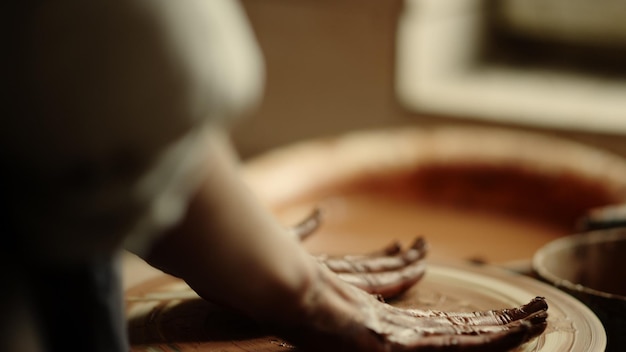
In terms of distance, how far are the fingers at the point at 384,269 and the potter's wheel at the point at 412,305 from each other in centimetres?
2

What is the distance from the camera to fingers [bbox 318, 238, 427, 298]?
2.93ft

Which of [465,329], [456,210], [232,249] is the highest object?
Answer: [232,249]

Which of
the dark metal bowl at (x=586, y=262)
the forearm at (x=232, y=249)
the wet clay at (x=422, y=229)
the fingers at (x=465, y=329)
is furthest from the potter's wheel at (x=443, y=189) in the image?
the forearm at (x=232, y=249)

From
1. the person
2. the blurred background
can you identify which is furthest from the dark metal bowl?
the blurred background

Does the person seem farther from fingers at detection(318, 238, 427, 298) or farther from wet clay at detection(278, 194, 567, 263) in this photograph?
wet clay at detection(278, 194, 567, 263)

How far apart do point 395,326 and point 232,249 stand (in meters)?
0.18

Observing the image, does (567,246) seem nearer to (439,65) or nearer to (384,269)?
(384,269)

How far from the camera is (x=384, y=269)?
94cm

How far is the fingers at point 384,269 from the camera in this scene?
2.93 feet

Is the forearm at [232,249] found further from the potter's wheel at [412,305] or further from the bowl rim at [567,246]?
the bowl rim at [567,246]

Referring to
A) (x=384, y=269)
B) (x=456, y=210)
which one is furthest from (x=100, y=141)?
(x=456, y=210)

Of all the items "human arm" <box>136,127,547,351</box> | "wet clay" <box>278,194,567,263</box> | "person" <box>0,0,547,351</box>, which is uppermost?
"person" <box>0,0,547,351</box>

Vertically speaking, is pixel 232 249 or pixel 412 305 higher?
pixel 232 249

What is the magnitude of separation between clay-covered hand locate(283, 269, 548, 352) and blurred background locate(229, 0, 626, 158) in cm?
173
